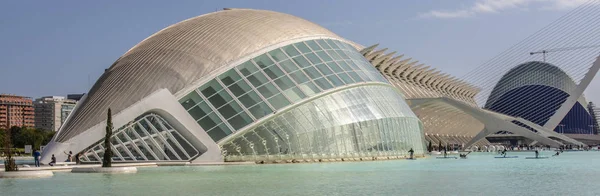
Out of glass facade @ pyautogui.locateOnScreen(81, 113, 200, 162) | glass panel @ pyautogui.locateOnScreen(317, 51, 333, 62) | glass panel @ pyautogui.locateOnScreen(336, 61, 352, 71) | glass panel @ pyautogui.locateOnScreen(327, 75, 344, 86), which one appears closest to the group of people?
glass facade @ pyautogui.locateOnScreen(81, 113, 200, 162)

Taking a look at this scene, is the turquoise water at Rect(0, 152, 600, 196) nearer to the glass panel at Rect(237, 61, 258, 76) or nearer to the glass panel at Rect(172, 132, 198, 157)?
the glass panel at Rect(172, 132, 198, 157)

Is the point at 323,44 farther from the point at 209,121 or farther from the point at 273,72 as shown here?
the point at 209,121

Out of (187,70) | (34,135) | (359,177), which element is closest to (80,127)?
(187,70)

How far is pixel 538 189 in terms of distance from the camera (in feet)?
65.8

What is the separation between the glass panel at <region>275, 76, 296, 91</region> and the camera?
4237 cm

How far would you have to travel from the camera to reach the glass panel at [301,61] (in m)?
44.8

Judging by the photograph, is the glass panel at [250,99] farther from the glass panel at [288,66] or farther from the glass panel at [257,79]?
the glass panel at [288,66]

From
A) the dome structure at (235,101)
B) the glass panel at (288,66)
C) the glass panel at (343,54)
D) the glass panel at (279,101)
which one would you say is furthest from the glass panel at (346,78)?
the glass panel at (279,101)

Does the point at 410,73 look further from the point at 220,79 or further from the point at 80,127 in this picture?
the point at 80,127

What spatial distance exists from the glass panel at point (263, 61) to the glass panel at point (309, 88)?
247cm

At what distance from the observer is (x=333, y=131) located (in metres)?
42.5

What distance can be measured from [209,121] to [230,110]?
1.36m

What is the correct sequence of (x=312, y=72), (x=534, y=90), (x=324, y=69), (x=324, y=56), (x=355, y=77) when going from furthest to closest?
(x=534, y=90), (x=324, y=56), (x=355, y=77), (x=324, y=69), (x=312, y=72)

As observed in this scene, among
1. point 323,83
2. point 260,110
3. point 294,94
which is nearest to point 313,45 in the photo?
point 323,83
